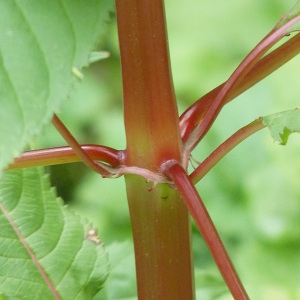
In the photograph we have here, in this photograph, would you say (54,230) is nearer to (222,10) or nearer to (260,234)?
(260,234)

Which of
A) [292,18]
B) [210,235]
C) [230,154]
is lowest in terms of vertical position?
[210,235]

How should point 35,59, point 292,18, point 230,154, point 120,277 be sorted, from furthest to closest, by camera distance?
point 230,154 < point 120,277 < point 292,18 < point 35,59

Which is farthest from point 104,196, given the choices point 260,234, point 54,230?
point 54,230

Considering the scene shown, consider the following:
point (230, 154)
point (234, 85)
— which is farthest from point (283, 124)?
point (230, 154)

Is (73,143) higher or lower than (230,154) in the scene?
lower

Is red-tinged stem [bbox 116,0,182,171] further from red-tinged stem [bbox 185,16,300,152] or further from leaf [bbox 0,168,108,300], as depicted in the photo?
leaf [bbox 0,168,108,300]

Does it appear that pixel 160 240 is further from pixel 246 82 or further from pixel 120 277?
pixel 120 277
